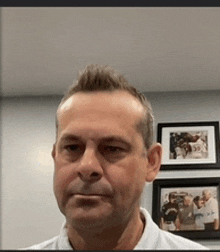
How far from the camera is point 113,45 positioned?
5.44 ft

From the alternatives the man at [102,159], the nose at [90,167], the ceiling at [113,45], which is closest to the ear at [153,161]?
the man at [102,159]

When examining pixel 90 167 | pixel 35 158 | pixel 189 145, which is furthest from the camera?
pixel 35 158

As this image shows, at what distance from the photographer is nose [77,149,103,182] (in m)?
0.35

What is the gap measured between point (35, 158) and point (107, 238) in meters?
1.65

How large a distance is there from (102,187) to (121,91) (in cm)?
12

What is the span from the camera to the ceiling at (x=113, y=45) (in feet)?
4.83

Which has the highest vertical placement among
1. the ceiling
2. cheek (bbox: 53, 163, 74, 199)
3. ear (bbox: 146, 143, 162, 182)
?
the ceiling

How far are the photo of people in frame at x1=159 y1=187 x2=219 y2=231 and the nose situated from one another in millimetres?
1435

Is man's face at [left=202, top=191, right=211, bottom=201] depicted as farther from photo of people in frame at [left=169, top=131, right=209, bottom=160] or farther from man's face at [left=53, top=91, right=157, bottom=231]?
man's face at [left=53, top=91, right=157, bottom=231]

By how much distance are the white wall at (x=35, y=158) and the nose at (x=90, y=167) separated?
1448mm

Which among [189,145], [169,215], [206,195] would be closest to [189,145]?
[189,145]

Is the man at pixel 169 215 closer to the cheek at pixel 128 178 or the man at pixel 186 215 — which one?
the man at pixel 186 215

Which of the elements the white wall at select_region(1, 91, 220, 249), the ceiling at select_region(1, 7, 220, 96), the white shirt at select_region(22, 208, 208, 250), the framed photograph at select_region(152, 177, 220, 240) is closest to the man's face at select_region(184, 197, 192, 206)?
the framed photograph at select_region(152, 177, 220, 240)

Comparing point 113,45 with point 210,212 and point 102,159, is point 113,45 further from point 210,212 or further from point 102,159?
point 102,159
